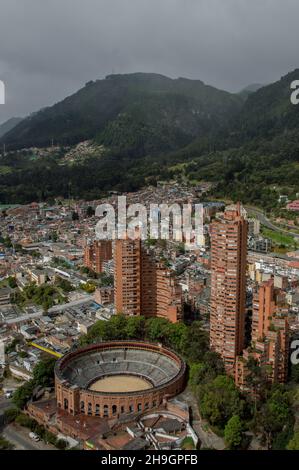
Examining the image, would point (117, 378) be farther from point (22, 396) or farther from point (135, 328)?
point (22, 396)

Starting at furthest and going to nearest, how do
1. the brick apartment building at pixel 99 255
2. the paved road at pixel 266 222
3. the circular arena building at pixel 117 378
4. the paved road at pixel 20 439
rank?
1. the paved road at pixel 266 222
2. the brick apartment building at pixel 99 255
3. the circular arena building at pixel 117 378
4. the paved road at pixel 20 439

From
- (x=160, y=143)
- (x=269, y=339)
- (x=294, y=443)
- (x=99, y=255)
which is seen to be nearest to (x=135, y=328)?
(x=269, y=339)

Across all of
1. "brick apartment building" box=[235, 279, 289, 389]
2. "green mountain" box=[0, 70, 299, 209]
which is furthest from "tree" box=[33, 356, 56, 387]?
"green mountain" box=[0, 70, 299, 209]

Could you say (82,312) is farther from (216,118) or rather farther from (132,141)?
(216,118)

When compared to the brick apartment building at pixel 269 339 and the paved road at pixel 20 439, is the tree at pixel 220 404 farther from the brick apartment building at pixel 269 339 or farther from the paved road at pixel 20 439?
the paved road at pixel 20 439

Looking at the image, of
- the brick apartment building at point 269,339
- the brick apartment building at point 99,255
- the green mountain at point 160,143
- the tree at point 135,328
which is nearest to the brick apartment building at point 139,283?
the tree at point 135,328

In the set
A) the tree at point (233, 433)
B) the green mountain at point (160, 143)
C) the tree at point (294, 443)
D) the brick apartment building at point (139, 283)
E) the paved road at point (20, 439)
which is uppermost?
the green mountain at point (160, 143)

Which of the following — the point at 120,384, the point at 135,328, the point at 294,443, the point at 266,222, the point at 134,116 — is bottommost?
the point at 120,384
